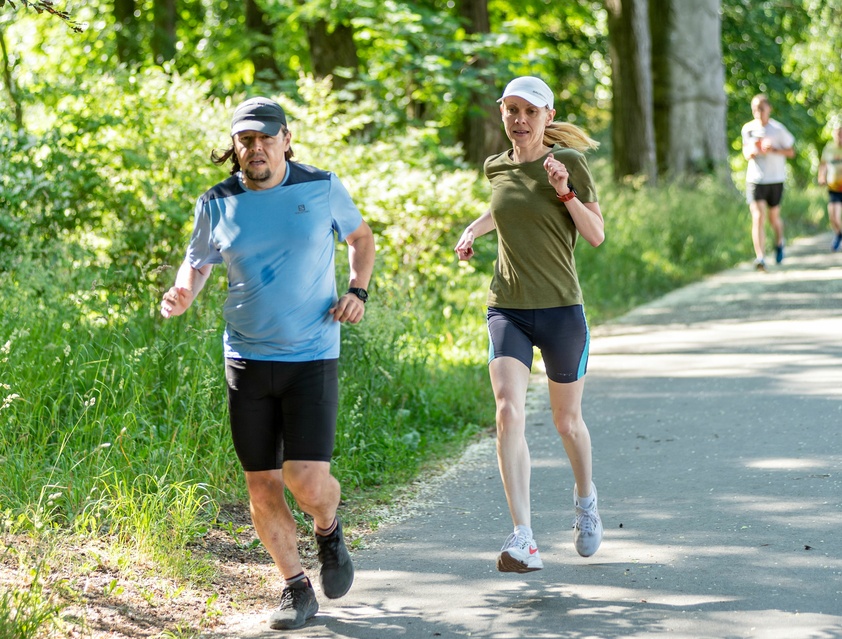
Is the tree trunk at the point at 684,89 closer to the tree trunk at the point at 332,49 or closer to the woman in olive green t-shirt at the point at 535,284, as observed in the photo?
the tree trunk at the point at 332,49

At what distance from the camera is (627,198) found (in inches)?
758

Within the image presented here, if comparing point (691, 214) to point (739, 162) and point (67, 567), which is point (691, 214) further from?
point (739, 162)

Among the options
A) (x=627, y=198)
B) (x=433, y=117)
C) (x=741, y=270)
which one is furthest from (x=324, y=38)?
(x=741, y=270)

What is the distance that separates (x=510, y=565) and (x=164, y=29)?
Answer: 1839 centimetres

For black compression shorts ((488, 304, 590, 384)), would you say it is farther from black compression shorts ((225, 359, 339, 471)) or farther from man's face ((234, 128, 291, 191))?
man's face ((234, 128, 291, 191))

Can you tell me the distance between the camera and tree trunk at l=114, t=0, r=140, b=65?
72.6 ft

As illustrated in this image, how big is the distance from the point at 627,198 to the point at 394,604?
49.3 ft

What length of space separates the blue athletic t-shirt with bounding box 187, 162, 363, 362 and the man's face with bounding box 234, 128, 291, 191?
0.17ft

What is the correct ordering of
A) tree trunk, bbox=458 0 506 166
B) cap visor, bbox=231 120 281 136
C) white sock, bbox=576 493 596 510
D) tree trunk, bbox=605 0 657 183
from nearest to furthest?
1. cap visor, bbox=231 120 281 136
2. white sock, bbox=576 493 596 510
3. tree trunk, bbox=458 0 506 166
4. tree trunk, bbox=605 0 657 183

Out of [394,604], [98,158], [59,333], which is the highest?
[98,158]

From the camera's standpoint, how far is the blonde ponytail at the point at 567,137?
542cm

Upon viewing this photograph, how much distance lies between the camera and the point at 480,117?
19797 mm

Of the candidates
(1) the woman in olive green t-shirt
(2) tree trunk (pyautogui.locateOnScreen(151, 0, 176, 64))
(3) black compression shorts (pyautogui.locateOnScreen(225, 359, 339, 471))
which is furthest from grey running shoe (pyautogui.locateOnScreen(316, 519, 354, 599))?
(2) tree trunk (pyautogui.locateOnScreen(151, 0, 176, 64))

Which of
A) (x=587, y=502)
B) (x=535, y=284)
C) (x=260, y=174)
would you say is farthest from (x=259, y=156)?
(x=587, y=502)
